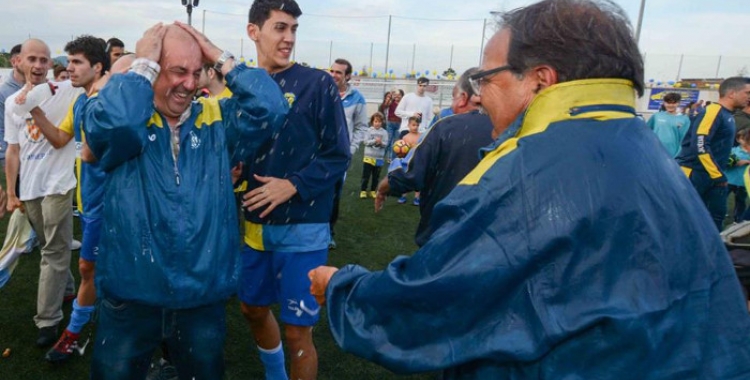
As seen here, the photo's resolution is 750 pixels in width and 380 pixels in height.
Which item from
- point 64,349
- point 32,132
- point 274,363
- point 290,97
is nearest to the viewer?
point 290,97

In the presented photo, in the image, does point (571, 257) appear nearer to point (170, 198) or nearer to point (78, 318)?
point (170, 198)

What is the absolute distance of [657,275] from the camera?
1.17 meters

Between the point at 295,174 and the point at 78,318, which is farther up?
the point at 295,174

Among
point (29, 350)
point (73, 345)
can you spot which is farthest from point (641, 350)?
point (29, 350)

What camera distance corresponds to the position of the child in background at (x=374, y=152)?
919 centimetres

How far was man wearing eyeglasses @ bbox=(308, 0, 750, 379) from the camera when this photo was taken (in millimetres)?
1163

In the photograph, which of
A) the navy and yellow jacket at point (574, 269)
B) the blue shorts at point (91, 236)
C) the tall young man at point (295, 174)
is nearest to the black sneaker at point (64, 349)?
the blue shorts at point (91, 236)

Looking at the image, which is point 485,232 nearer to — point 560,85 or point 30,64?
point 560,85

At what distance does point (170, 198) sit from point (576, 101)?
1593 mm

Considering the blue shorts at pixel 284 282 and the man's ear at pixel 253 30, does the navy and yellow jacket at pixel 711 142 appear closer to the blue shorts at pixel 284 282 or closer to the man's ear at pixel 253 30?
the blue shorts at pixel 284 282

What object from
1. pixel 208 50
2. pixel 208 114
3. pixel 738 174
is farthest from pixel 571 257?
pixel 738 174

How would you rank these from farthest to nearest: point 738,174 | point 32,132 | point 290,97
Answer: point 738,174 < point 32,132 < point 290,97

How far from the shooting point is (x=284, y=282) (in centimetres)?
308

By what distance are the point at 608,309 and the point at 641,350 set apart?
0.14 meters
